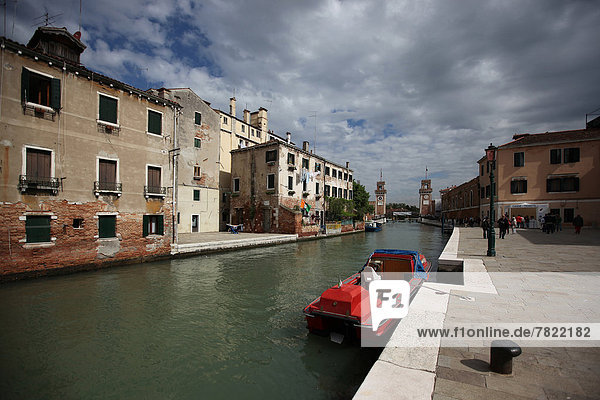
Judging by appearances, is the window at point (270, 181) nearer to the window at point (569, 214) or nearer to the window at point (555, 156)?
the window at point (555, 156)

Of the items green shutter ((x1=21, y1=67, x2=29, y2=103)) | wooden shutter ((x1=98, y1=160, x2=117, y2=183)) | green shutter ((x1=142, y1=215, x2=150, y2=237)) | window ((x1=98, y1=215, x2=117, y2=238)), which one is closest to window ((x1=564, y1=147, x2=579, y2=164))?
green shutter ((x1=142, y1=215, x2=150, y2=237))

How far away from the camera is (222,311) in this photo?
8.21 meters

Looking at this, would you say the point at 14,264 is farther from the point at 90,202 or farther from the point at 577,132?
the point at 577,132

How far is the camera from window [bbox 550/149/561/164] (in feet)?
86.6

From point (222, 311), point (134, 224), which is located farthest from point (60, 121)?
point (222, 311)

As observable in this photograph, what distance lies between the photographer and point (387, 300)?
6246mm

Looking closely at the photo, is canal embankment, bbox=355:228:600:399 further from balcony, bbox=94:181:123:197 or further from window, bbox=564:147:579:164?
window, bbox=564:147:579:164

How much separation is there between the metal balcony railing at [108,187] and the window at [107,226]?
1.26 m

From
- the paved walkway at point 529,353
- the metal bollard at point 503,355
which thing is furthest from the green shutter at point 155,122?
the metal bollard at point 503,355

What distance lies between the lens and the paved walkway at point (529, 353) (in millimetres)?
2973

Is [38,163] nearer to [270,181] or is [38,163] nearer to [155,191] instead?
[155,191]

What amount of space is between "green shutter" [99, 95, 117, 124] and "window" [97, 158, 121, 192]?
6.79ft

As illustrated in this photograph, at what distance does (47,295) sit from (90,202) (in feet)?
16.5

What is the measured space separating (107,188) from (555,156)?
35.8 m
